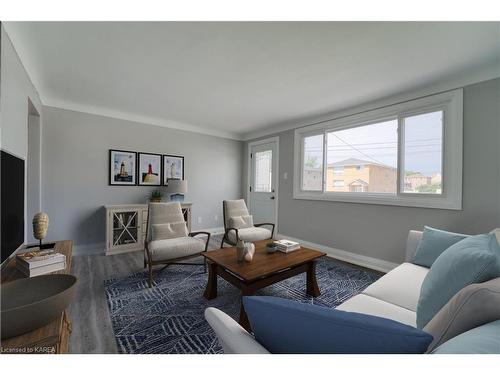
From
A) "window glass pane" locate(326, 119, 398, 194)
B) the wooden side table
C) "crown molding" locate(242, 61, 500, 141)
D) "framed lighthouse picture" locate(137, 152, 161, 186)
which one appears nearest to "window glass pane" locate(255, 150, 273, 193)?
"crown molding" locate(242, 61, 500, 141)

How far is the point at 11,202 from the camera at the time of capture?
1356 millimetres

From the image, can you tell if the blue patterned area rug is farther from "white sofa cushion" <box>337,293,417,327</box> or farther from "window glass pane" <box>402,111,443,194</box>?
"window glass pane" <box>402,111,443,194</box>

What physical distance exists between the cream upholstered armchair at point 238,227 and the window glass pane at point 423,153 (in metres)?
1.99

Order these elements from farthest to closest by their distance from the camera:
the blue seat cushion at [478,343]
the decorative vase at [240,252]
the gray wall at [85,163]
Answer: the gray wall at [85,163] < the decorative vase at [240,252] < the blue seat cushion at [478,343]

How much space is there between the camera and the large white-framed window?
8.05 ft

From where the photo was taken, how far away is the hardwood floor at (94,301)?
4.96 ft

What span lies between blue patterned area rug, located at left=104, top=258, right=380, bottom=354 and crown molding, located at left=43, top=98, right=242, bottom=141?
2630 mm

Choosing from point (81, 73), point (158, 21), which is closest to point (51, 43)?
point (81, 73)

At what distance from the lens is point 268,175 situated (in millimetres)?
4789

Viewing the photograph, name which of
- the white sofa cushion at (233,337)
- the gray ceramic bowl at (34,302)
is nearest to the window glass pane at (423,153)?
the white sofa cushion at (233,337)

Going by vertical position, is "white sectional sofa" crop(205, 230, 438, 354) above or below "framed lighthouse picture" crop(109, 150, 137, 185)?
below

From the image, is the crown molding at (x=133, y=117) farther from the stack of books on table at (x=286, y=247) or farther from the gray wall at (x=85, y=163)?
the stack of books on table at (x=286, y=247)

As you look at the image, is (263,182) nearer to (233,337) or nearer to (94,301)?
(94,301)
